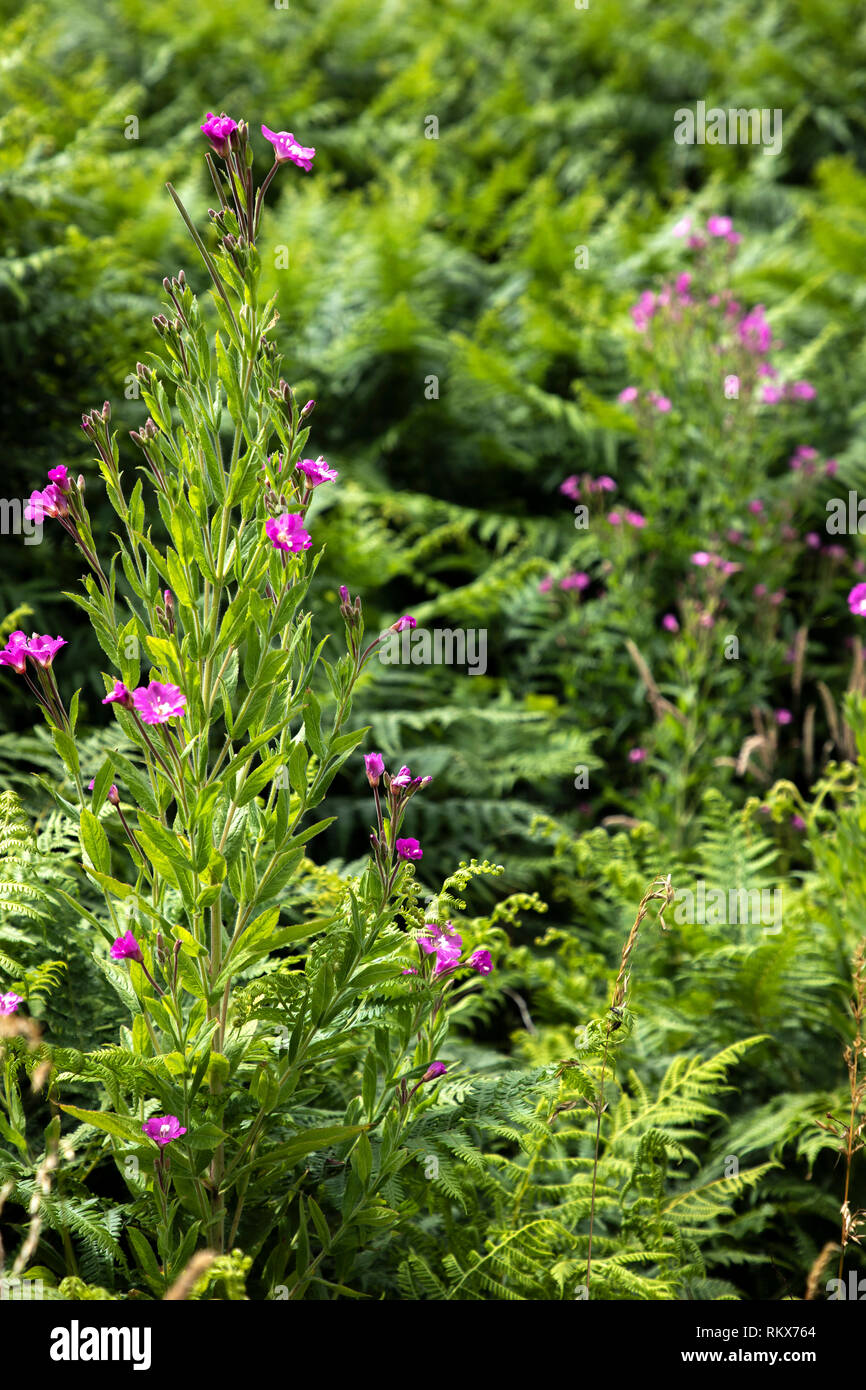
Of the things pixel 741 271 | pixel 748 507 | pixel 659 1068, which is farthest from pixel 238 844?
pixel 741 271

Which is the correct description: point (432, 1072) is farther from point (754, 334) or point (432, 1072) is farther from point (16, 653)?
point (754, 334)

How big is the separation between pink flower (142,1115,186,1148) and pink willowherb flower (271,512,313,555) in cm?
75

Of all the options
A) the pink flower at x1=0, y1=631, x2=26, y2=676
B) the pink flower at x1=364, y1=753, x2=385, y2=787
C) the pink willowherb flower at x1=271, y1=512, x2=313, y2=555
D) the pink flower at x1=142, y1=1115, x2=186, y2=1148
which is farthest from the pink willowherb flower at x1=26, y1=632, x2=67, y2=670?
the pink flower at x1=142, y1=1115, x2=186, y2=1148

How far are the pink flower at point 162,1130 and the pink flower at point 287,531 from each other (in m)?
0.75

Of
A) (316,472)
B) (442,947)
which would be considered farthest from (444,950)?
(316,472)

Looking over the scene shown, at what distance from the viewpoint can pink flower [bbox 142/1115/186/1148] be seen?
4.63 feet

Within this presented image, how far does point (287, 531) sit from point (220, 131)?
529 millimetres

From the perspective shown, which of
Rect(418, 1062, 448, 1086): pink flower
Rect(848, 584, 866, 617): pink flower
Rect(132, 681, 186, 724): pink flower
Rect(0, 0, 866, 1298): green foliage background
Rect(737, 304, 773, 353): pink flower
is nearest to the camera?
Rect(132, 681, 186, 724): pink flower

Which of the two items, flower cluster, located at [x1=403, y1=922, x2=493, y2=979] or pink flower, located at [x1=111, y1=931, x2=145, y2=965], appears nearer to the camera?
pink flower, located at [x1=111, y1=931, x2=145, y2=965]

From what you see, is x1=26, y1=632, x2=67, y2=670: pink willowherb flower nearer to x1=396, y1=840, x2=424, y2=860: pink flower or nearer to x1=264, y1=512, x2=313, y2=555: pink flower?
x1=264, y1=512, x2=313, y2=555: pink flower

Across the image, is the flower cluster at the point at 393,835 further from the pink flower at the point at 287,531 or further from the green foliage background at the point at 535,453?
the green foliage background at the point at 535,453

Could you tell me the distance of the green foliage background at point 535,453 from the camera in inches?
97.0

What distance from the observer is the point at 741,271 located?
5.07 m
